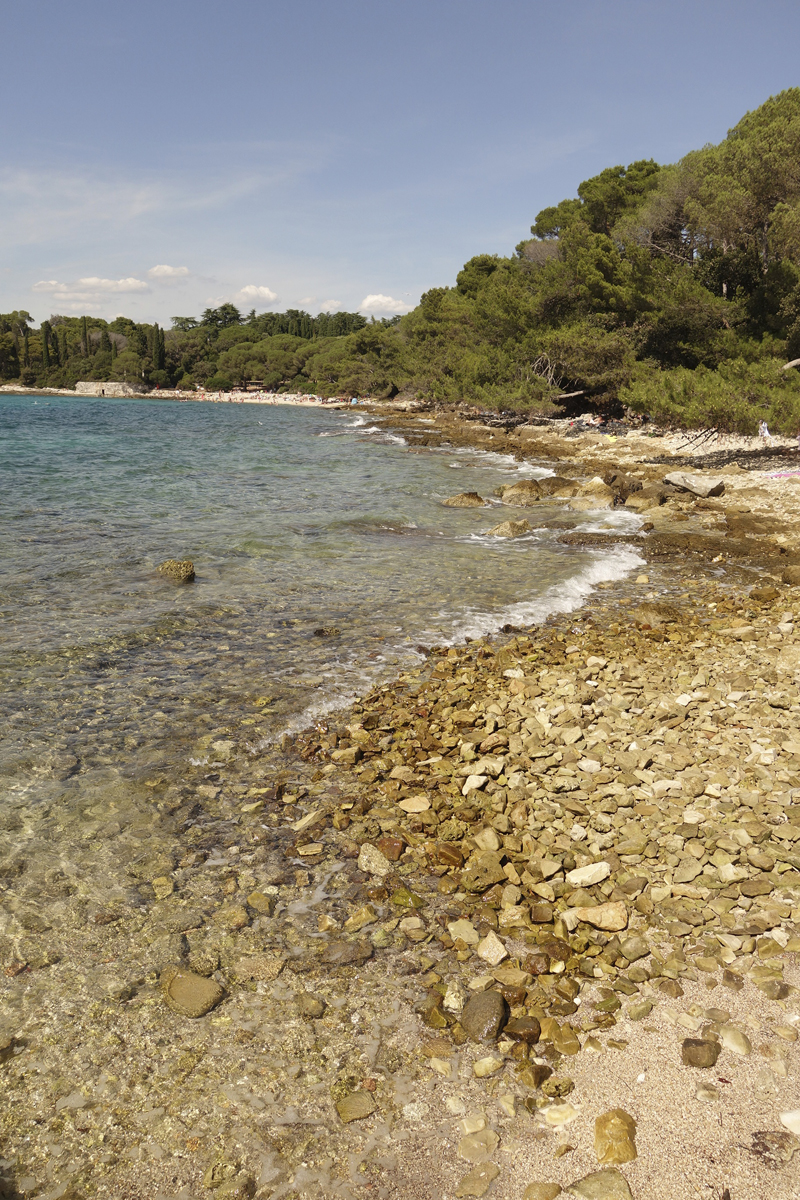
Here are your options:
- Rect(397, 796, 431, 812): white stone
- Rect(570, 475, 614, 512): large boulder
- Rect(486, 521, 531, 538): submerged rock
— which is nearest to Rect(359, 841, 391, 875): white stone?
Rect(397, 796, 431, 812): white stone

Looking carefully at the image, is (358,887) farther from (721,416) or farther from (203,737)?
(721,416)

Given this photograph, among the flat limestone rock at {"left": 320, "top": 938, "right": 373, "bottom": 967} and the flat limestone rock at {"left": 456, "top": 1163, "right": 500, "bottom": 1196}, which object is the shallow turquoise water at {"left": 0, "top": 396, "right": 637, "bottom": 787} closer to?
the flat limestone rock at {"left": 320, "top": 938, "right": 373, "bottom": 967}

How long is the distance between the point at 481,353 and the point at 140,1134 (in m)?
53.8

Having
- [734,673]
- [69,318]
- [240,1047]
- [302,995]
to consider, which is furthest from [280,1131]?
[69,318]

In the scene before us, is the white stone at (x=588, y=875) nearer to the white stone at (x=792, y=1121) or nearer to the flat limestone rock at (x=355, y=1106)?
the white stone at (x=792, y=1121)

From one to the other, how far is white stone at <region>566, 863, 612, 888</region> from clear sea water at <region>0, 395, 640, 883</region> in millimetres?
3262

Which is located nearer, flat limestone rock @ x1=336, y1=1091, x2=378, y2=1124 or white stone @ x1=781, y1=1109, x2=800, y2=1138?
white stone @ x1=781, y1=1109, x2=800, y2=1138

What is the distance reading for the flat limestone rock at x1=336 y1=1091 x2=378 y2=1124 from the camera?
3.05 m

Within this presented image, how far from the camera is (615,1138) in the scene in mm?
2828

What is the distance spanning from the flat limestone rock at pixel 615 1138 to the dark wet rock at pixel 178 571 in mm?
10251

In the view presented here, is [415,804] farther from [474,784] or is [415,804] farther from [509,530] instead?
[509,530]

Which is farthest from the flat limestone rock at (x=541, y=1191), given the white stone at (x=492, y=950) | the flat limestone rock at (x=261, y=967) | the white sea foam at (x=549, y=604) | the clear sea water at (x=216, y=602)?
the white sea foam at (x=549, y=604)

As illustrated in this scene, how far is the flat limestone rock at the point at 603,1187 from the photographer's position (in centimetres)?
264

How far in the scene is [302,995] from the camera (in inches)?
147
